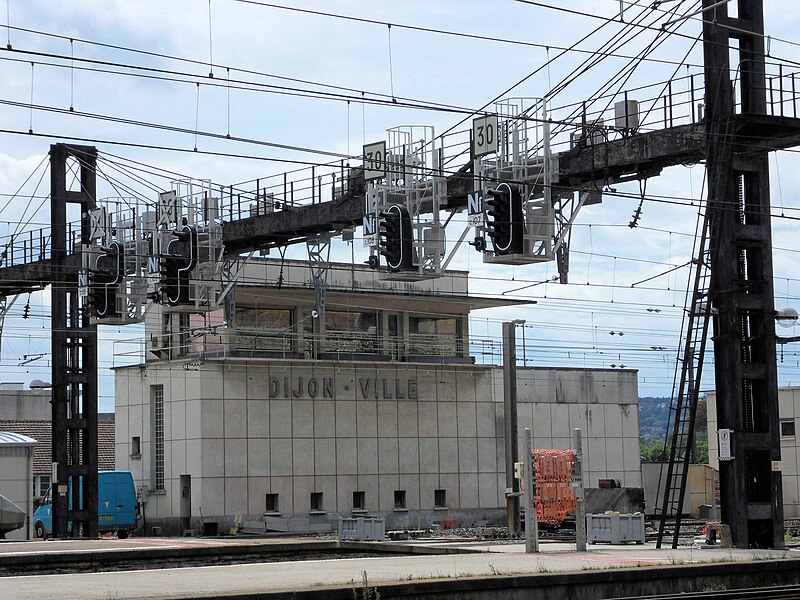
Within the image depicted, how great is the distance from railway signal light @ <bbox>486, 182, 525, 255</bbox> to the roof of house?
108 ft

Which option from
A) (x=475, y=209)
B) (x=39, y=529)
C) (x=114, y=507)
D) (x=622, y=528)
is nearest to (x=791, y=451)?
(x=622, y=528)

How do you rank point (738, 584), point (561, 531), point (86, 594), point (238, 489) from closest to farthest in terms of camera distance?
point (86, 594) < point (738, 584) < point (561, 531) < point (238, 489)

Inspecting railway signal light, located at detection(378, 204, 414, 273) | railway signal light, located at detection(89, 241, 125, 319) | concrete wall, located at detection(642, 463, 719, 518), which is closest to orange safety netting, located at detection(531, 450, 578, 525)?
railway signal light, located at detection(378, 204, 414, 273)

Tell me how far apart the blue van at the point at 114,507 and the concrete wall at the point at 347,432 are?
1.69 metres

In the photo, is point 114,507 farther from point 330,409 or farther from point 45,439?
point 45,439

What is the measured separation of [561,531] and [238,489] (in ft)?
37.7

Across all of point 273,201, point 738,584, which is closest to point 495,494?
point 273,201

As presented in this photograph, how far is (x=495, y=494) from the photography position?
53594mm

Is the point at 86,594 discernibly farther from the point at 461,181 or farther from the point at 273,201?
the point at 273,201

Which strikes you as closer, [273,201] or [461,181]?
[461,181]

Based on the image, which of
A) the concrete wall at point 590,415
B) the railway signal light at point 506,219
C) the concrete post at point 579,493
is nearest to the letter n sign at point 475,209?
the railway signal light at point 506,219

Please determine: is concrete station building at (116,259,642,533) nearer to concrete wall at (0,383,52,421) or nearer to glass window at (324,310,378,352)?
glass window at (324,310,378,352)

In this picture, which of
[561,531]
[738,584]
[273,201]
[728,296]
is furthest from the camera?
[561,531]

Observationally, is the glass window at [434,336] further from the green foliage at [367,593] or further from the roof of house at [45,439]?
the green foliage at [367,593]
